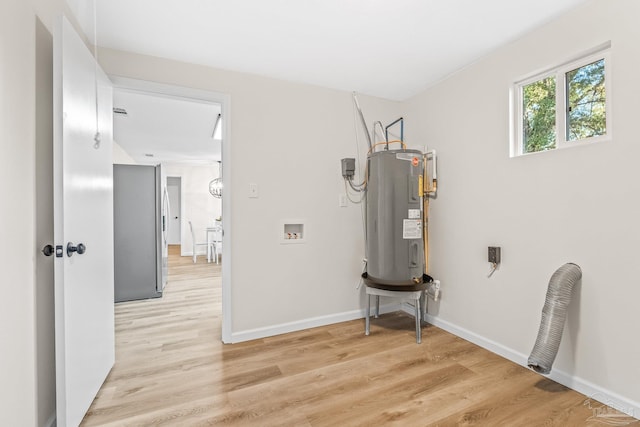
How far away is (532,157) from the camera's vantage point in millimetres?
1945

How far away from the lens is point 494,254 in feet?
7.14

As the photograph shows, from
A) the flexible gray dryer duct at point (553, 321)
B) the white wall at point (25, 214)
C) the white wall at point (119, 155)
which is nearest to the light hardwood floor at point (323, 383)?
the flexible gray dryer duct at point (553, 321)

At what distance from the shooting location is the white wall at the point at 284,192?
2.41 m

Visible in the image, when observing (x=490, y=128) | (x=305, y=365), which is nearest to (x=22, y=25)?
(x=305, y=365)

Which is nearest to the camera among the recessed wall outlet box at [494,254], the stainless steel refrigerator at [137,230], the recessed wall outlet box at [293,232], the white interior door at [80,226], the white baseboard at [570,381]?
the white interior door at [80,226]

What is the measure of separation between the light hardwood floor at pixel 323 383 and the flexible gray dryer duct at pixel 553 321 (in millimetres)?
241

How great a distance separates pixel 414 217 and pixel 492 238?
59 centimetres

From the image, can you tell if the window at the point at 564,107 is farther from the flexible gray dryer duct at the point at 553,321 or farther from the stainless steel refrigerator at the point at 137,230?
the stainless steel refrigerator at the point at 137,230

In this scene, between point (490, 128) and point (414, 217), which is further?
Answer: point (414, 217)

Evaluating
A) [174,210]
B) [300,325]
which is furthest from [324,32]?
[174,210]

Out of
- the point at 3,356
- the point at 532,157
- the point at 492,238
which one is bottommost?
the point at 3,356

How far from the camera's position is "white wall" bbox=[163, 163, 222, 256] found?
751cm

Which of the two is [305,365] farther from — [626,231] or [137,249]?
[137,249]

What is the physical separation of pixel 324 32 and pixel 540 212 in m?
1.85
